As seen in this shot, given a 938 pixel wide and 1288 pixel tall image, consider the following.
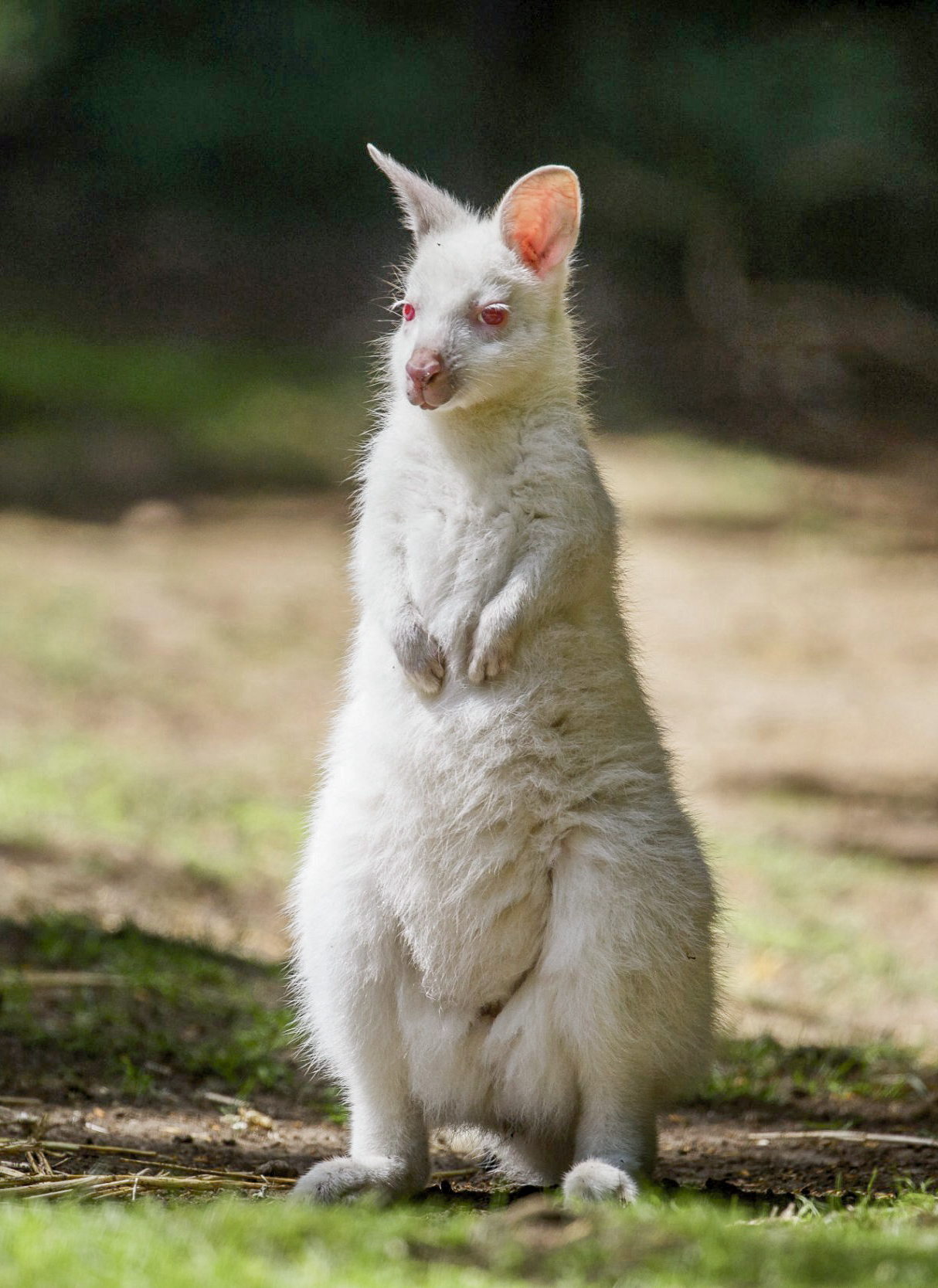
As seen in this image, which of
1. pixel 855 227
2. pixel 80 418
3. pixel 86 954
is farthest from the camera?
pixel 855 227

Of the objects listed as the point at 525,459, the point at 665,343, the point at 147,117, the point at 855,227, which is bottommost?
the point at 525,459

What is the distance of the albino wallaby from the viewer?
10.7 feet

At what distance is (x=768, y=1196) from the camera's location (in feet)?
11.0

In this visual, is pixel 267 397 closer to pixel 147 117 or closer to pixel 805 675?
pixel 147 117

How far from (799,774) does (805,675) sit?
1.46 meters

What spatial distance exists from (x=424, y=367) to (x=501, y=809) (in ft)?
2.97

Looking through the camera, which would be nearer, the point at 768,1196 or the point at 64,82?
the point at 768,1196

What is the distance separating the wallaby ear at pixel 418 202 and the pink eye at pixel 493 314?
1.17ft

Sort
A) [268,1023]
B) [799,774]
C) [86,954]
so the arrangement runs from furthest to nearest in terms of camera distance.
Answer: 1. [799,774]
2. [86,954]
3. [268,1023]

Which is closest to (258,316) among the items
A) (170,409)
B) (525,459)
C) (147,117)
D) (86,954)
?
(147,117)

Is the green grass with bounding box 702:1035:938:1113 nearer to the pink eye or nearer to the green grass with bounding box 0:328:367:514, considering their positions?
the pink eye

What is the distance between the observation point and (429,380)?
131 inches

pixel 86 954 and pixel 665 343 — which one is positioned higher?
pixel 665 343

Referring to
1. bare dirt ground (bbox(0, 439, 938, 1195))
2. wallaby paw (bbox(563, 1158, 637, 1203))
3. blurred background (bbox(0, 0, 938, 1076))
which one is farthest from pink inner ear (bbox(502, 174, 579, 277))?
blurred background (bbox(0, 0, 938, 1076))
